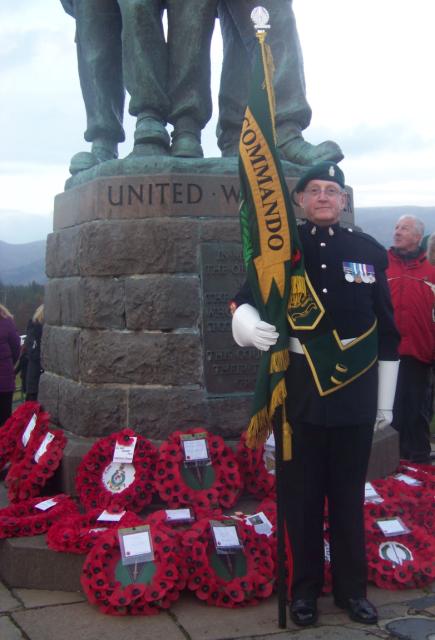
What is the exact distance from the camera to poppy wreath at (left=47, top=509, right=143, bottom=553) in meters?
3.19

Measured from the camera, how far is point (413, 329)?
4945 mm

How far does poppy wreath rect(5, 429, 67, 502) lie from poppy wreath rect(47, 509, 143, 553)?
439mm

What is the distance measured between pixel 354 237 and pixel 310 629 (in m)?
1.50

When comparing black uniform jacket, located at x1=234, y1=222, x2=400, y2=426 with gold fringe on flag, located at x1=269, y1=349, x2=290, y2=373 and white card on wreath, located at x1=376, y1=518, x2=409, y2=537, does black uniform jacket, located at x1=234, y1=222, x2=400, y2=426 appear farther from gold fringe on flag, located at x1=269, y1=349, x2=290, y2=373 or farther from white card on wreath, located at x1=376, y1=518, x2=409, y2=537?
white card on wreath, located at x1=376, y1=518, x2=409, y2=537

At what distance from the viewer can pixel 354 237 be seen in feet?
9.75

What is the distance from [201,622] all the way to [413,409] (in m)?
2.68

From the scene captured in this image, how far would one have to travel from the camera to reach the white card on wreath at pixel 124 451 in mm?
3658

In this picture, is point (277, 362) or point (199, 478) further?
point (199, 478)

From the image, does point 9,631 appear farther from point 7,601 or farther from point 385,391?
point 385,391

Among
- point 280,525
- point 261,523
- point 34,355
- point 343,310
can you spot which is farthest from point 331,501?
point 34,355

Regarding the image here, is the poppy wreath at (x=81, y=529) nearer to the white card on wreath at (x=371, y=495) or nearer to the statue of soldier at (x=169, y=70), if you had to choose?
the white card on wreath at (x=371, y=495)

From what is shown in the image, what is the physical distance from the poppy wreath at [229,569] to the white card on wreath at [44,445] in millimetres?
1135

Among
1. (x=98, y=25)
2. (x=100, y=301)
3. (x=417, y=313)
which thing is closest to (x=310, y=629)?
(x=100, y=301)

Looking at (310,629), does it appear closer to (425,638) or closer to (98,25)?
(425,638)
